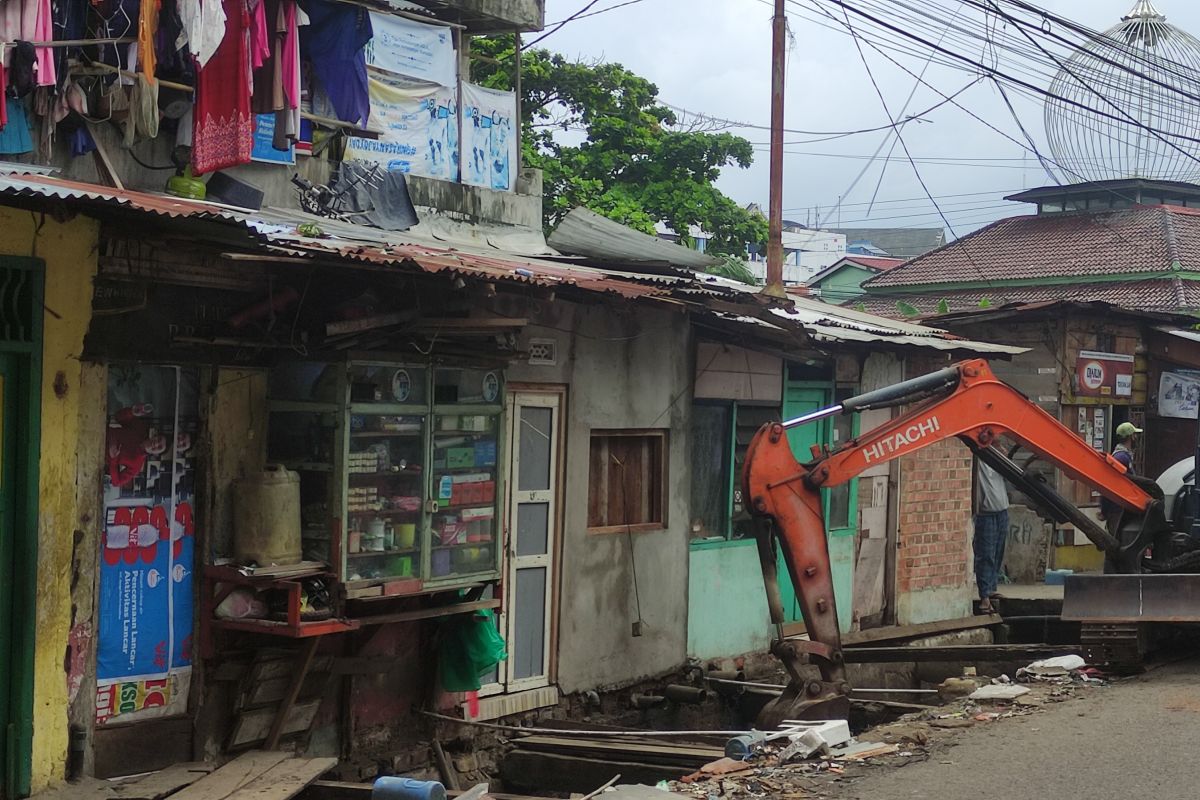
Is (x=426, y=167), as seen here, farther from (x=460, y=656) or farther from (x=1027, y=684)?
(x=1027, y=684)

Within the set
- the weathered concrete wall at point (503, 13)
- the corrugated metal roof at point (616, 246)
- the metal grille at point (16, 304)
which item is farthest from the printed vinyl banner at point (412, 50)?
the metal grille at point (16, 304)

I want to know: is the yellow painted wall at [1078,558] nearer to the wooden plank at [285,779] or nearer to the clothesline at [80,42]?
the wooden plank at [285,779]

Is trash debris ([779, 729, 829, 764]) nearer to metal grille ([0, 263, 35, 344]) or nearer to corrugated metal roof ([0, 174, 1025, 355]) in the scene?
corrugated metal roof ([0, 174, 1025, 355])

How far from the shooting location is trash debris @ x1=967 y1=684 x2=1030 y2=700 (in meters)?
9.43

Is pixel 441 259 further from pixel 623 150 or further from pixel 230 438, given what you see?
pixel 623 150

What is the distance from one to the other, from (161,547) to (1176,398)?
16.7 meters

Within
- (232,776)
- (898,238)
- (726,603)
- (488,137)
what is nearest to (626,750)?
(232,776)

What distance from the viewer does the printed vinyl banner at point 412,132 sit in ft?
36.8

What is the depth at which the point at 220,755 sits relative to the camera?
7.88 m

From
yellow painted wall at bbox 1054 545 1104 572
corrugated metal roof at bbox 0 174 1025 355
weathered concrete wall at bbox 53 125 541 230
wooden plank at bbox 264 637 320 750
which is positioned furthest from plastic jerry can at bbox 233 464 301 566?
yellow painted wall at bbox 1054 545 1104 572

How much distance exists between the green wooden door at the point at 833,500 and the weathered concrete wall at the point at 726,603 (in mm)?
512

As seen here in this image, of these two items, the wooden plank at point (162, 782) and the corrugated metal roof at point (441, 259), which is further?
the wooden plank at point (162, 782)

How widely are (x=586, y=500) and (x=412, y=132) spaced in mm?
3660

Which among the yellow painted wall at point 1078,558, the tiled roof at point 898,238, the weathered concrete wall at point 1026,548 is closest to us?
the weathered concrete wall at point 1026,548
